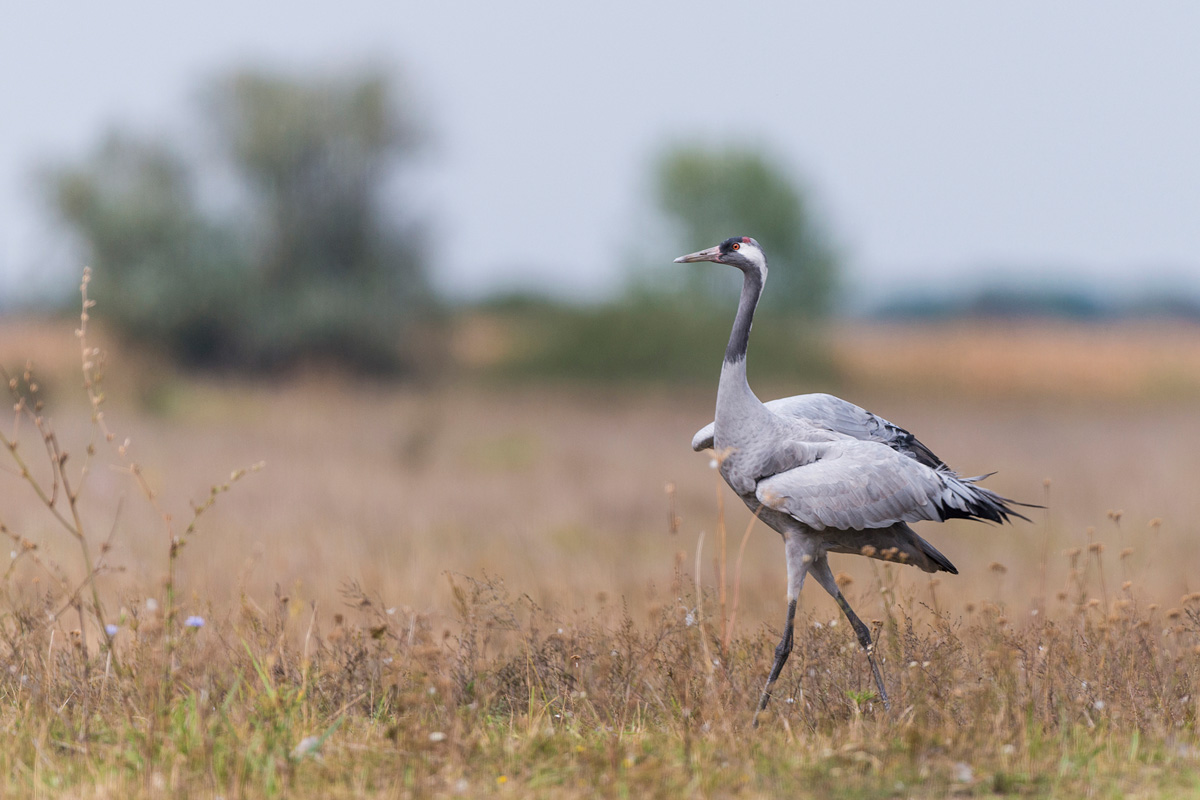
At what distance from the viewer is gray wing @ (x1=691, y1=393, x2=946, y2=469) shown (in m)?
5.39

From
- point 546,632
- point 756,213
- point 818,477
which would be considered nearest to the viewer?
point 818,477

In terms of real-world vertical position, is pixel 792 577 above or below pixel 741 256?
below

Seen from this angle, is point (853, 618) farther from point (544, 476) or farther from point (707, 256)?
point (544, 476)

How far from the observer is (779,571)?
10.4m

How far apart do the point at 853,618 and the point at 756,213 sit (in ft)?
141

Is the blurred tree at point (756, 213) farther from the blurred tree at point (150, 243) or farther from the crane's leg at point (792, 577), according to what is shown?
the crane's leg at point (792, 577)

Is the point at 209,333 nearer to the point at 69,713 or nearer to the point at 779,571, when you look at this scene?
the point at 779,571

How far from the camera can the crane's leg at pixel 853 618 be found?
202 inches

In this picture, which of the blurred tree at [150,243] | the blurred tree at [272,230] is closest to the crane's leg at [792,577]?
the blurred tree at [272,230]

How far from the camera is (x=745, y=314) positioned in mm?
5137

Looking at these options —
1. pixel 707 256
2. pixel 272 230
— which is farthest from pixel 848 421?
pixel 272 230

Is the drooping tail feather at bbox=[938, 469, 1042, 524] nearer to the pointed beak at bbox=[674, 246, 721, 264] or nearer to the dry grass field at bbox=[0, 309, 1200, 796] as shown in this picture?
the dry grass field at bbox=[0, 309, 1200, 796]

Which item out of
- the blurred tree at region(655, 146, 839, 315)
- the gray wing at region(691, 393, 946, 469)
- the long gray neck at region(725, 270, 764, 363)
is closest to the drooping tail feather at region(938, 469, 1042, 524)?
the gray wing at region(691, 393, 946, 469)

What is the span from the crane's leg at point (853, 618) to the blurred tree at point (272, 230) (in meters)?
25.4
